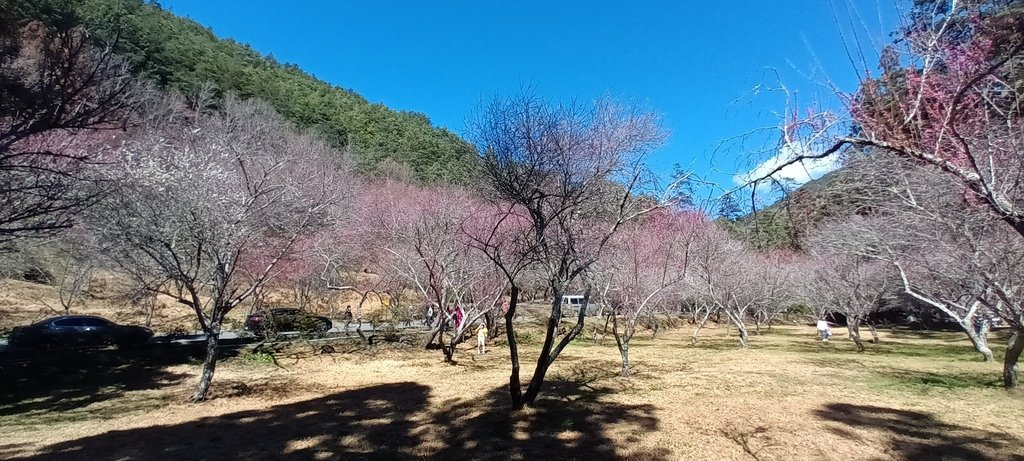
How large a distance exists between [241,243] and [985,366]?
811 inches

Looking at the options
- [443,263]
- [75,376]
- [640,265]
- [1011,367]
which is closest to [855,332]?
[640,265]

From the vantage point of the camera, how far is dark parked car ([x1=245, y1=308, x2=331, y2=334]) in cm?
2050

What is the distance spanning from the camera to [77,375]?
43.4 ft

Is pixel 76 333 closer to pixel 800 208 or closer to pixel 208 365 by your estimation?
pixel 208 365

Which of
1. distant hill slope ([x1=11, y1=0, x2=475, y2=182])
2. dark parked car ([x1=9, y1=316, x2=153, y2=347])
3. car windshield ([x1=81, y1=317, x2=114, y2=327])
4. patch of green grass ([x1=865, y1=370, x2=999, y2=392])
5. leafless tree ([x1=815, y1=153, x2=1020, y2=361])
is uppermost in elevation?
distant hill slope ([x1=11, y1=0, x2=475, y2=182])

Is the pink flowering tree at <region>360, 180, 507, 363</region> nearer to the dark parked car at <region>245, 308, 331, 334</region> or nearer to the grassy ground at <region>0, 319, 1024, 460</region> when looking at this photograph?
the grassy ground at <region>0, 319, 1024, 460</region>

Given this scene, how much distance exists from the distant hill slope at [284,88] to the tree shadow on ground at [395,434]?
821 inches

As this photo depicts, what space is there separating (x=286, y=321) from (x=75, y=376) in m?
8.27

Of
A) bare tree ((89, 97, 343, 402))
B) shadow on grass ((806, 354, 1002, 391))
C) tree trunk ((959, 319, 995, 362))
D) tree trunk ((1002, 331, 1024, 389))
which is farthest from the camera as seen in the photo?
tree trunk ((959, 319, 995, 362))

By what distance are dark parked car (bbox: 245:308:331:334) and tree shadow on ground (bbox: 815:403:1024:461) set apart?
1828cm

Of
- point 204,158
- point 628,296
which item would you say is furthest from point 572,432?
point 204,158

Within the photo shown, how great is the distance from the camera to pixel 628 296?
53.3ft

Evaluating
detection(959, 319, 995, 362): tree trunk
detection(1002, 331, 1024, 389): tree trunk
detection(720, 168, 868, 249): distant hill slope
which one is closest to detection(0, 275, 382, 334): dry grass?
detection(720, 168, 868, 249): distant hill slope

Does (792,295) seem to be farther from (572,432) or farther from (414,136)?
(414,136)
